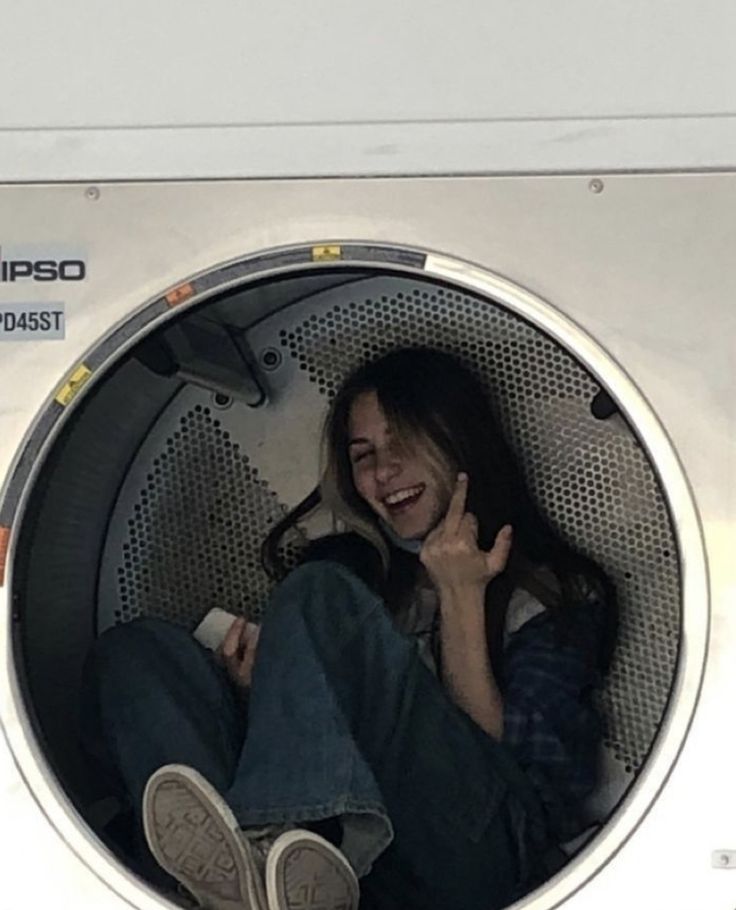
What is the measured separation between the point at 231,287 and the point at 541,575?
16.8 inches

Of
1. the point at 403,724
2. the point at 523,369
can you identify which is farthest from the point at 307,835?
the point at 523,369

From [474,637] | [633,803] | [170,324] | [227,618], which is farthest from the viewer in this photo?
[227,618]

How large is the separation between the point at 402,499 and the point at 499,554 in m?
0.12

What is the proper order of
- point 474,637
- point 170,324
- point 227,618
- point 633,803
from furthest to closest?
point 227,618, point 474,637, point 170,324, point 633,803

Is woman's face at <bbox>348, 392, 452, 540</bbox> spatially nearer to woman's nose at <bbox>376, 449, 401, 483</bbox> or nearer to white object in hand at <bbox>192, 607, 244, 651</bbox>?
woman's nose at <bbox>376, 449, 401, 483</bbox>

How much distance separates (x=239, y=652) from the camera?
1752 millimetres

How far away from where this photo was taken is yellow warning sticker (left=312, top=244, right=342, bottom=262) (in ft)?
4.86

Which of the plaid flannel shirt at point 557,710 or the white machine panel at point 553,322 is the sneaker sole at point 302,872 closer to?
the white machine panel at point 553,322

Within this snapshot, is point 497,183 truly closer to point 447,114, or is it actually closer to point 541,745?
point 447,114

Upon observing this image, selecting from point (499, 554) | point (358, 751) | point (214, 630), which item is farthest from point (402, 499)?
point (358, 751)

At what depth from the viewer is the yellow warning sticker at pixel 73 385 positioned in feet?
4.93

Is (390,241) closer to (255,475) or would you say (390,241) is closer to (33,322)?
(33,322)

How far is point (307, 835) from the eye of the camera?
1469 mm

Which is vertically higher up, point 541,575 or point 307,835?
point 541,575
